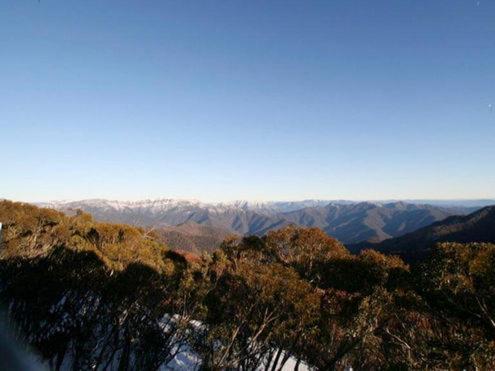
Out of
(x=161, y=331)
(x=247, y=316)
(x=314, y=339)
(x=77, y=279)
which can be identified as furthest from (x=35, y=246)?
(x=314, y=339)

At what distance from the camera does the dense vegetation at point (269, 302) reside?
15.3 metres

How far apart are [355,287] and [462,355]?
833 centimetres

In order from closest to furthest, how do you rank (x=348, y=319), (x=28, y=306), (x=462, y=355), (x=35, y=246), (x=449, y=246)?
1. (x=462, y=355)
2. (x=449, y=246)
3. (x=348, y=319)
4. (x=28, y=306)
5. (x=35, y=246)

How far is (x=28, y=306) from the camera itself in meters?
24.0

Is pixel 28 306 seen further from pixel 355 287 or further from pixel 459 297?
pixel 459 297

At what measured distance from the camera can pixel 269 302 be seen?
805 inches

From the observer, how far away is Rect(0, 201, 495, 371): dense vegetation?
15.3 metres

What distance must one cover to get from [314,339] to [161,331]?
11.4 m

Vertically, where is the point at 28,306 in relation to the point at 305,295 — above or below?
below

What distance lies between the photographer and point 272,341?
2441 cm

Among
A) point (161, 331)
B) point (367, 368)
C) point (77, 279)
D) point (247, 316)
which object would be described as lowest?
point (367, 368)

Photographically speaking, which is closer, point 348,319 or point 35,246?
point 348,319

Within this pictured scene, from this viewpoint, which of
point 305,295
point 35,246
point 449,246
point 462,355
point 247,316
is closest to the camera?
point 462,355

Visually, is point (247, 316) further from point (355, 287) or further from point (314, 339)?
point (355, 287)
